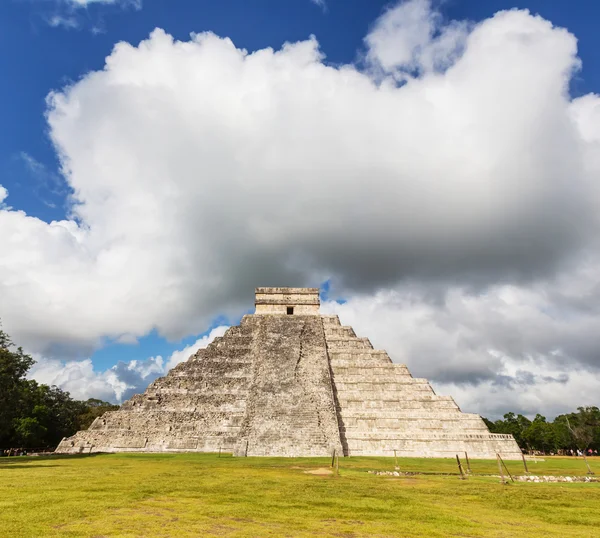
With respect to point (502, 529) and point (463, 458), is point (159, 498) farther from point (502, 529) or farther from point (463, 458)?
point (463, 458)

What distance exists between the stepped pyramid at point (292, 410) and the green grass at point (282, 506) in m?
8.26

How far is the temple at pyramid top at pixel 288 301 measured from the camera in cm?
3136

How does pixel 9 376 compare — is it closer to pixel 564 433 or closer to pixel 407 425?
pixel 407 425

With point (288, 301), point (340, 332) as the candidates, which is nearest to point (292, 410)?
point (340, 332)

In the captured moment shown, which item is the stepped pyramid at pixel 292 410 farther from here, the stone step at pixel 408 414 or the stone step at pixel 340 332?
the stone step at pixel 340 332

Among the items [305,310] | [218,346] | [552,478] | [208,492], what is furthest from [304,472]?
[305,310]

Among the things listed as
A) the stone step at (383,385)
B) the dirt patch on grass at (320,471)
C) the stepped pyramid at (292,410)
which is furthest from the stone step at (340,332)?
the dirt patch on grass at (320,471)

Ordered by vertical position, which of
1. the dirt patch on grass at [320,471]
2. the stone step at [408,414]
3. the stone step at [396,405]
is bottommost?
the dirt patch on grass at [320,471]

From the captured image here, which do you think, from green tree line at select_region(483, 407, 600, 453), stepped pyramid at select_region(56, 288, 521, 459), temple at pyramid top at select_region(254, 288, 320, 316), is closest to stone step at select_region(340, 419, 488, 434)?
stepped pyramid at select_region(56, 288, 521, 459)

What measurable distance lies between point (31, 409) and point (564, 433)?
57751 mm

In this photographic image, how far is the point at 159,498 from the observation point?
8.05 metres

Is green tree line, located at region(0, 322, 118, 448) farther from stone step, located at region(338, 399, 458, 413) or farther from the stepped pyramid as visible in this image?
stone step, located at region(338, 399, 458, 413)

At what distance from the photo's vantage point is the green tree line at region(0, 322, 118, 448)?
19297mm

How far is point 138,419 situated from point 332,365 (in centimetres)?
1116
